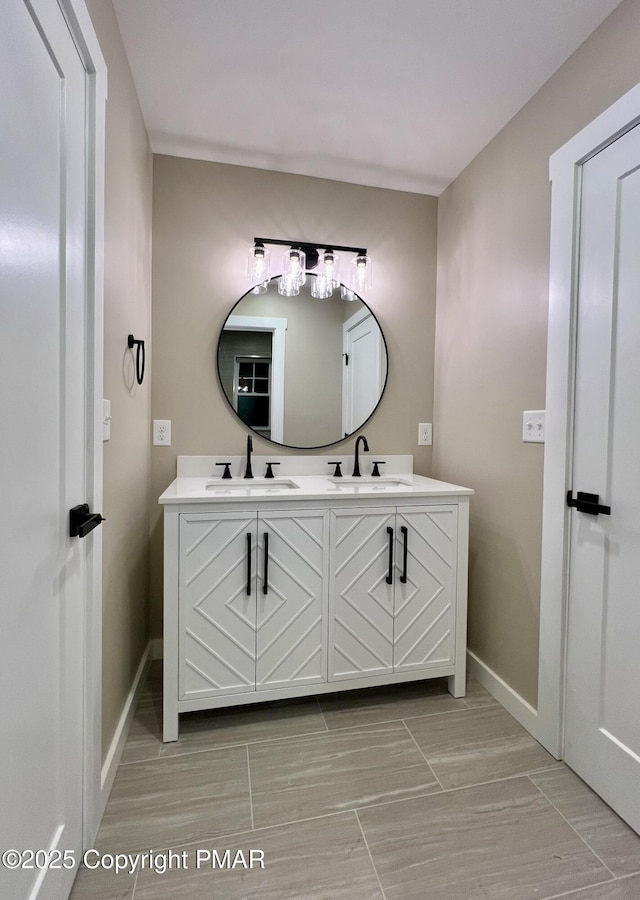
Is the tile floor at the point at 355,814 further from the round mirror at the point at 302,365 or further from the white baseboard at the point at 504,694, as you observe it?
the round mirror at the point at 302,365

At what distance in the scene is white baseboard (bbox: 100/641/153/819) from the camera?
4.26 ft

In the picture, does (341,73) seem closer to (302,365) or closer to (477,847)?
(302,365)

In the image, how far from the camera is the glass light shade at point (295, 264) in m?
2.11

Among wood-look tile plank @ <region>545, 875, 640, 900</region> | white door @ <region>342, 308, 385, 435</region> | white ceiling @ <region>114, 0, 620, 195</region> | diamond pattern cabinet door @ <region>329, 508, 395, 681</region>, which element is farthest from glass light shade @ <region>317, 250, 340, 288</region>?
wood-look tile plank @ <region>545, 875, 640, 900</region>

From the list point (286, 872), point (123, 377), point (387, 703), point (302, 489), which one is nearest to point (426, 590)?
point (387, 703)

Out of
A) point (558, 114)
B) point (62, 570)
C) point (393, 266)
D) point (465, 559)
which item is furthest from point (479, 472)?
point (62, 570)

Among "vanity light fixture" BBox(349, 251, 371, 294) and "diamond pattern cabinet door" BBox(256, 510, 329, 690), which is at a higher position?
"vanity light fixture" BBox(349, 251, 371, 294)

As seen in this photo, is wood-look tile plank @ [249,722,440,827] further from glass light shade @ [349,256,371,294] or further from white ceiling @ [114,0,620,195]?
white ceiling @ [114,0,620,195]

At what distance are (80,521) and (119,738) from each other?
93 cm

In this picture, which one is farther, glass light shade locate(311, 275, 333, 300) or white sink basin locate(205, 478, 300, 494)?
glass light shade locate(311, 275, 333, 300)

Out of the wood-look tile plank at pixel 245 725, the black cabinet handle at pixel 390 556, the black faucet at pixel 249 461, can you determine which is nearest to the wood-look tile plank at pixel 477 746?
the wood-look tile plank at pixel 245 725

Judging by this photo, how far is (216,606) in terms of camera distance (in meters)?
1.61

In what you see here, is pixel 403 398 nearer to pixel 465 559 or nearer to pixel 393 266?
pixel 393 266

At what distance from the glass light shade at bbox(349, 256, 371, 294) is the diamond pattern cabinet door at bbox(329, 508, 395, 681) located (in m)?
1.24
